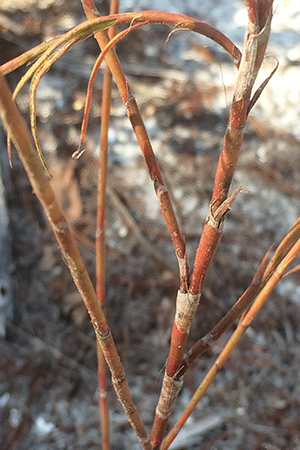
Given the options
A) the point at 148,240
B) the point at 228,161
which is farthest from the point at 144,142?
the point at 148,240

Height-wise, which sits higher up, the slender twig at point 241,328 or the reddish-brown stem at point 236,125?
the reddish-brown stem at point 236,125

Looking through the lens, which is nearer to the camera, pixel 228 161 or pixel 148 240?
pixel 228 161

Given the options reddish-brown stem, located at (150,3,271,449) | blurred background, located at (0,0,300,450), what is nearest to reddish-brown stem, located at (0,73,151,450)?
reddish-brown stem, located at (150,3,271,449)

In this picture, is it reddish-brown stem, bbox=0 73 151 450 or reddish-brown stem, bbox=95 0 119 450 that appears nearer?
reddish-brown stem, bbox=0 73 151 450

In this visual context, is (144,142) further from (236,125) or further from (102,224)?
(102,224)

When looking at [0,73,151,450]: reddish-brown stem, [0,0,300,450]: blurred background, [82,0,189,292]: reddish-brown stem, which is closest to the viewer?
[0,73,151,450]: reddish-brown stem

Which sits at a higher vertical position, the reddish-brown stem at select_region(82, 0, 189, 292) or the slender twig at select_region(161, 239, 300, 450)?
the reddish-brown stem at select_region(82, 0, 189, 292)

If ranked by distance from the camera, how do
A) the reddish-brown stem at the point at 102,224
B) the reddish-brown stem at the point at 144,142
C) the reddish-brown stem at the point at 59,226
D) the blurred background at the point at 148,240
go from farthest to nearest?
the blurred background at the point at 148,240, the reddish-brown stem at the point at 102,224, the reddish-brown stem at the point at 144,142, the reddish-brown stem at the point at 59,226

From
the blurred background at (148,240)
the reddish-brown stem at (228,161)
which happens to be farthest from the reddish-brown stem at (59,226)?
the blurred background at (148,240)

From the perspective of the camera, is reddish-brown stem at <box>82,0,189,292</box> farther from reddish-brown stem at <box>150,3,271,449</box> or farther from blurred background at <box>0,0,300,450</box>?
blurred background at <box>0,0,300,450</box>

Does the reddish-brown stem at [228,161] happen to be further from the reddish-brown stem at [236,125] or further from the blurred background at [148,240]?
the blurred background at [148,240]
